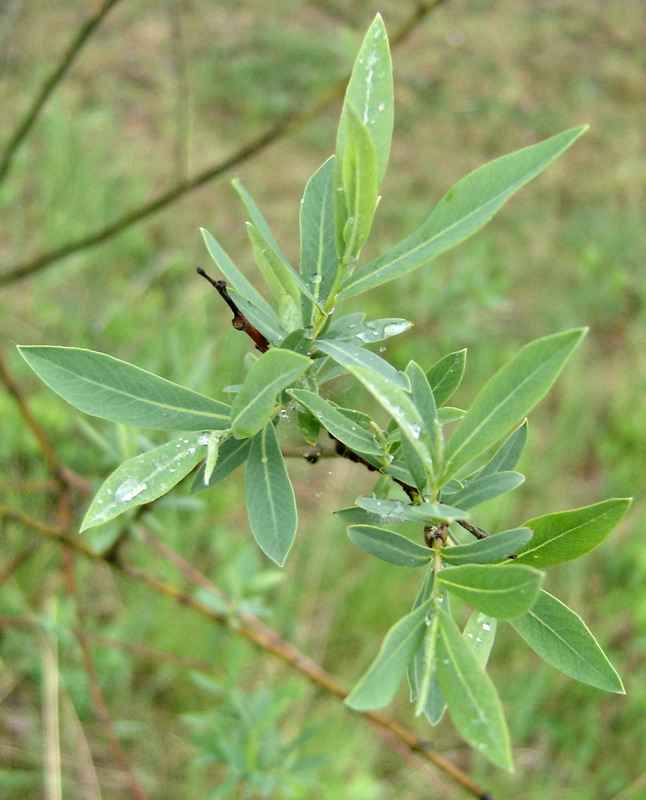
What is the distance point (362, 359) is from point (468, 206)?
126 mm

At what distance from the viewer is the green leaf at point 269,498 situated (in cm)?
48

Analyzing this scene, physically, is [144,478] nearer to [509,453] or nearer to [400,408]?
[400,408]

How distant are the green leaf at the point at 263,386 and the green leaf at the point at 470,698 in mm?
186

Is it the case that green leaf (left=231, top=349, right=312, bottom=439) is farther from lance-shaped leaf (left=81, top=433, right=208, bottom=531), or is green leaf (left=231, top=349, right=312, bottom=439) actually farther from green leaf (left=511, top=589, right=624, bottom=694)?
green leaf (left=511, top=589, right=624, bottom=694)

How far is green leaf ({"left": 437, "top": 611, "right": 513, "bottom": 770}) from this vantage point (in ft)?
1.31

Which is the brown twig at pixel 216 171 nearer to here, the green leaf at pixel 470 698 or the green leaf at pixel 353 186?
the green leaf at pixel 353 186

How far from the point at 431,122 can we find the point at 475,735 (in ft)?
13.8

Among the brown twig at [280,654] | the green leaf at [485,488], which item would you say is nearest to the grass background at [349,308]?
the brown twig at [280,654]

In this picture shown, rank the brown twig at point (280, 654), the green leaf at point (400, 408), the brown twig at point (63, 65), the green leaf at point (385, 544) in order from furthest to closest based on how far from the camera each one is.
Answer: the brown twig at point (63, 65)
the brown twig at point (280, 654)
the green leaf at point (385, 544)
the green leaf at point (400, 408)

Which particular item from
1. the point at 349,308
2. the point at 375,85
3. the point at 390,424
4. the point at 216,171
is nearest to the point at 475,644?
the point at 390,424

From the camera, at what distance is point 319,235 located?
0.53m

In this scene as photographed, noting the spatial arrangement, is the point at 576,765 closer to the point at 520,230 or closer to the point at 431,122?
the point at 520,230

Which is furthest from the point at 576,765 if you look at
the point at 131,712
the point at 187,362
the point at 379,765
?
the point at 187,362

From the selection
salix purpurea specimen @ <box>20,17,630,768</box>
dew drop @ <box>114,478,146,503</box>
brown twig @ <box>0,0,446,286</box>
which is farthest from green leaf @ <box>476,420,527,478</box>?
brown twig @ <box>0,0,446,286</box>
